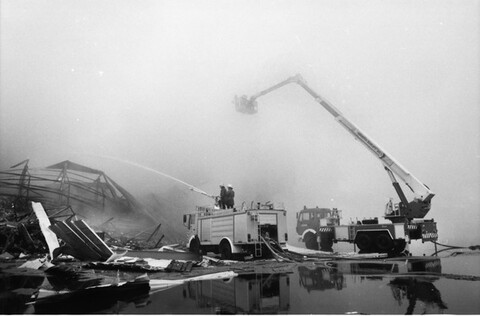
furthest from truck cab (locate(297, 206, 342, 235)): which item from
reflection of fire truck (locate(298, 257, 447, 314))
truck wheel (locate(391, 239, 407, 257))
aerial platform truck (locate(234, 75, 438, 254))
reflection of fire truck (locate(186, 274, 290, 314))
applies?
reflection of fire truck (locate(186, 274, 290, 314))

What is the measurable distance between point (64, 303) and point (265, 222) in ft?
29.1

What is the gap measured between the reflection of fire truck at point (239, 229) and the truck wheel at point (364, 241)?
15.1 feet

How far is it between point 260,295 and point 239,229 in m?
6.69

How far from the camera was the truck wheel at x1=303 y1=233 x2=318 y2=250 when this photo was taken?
18594mm

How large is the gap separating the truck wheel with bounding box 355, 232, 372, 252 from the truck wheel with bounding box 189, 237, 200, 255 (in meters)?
7.76

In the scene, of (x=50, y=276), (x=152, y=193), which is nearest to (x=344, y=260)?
(x=50, y=276)

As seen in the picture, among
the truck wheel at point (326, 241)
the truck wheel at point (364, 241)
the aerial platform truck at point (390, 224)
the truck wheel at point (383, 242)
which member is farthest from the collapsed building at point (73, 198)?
the truck wheel at point (383, 242)

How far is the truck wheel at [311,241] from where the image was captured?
18.6 meters

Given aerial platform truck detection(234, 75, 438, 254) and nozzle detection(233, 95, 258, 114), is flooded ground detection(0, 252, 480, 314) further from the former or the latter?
nozzle detection(233, 95, 258, 114)

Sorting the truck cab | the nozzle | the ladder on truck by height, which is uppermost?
the nozzle

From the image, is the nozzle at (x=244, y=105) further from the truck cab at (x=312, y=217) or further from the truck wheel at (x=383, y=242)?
the truck wheel at (x=383, y=242)

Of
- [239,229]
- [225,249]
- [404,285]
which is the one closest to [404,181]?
[239,229]

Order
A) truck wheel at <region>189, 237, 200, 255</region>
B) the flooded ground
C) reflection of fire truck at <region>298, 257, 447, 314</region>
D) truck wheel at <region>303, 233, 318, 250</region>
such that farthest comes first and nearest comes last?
truck wheel at <region>303, 233, 318, 250</region>, truck wheel at <region>189, 237, 200, 255</region>, reflection of fire truck at <region>298, 257, 447, 314</region>, the flooded ground

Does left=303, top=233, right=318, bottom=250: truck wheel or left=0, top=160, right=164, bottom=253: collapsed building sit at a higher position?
left=0, top=160, right=164, bottom=253: collapsed building
